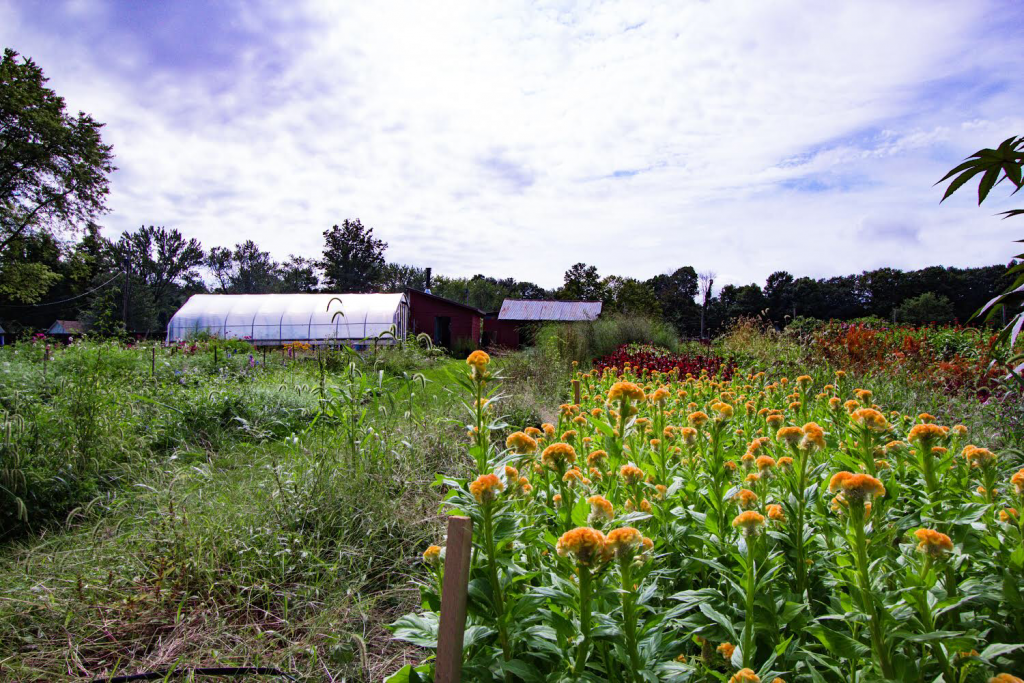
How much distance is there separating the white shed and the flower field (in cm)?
1977

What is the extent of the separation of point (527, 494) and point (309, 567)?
154 centimetres

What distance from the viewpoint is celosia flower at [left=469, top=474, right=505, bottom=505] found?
1096mm

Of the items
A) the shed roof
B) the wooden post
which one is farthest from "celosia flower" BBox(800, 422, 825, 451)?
the shed roof

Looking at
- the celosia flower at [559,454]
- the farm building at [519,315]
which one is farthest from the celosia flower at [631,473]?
the farm building at [519,315]

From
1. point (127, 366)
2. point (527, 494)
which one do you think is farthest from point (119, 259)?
point (527, 494)

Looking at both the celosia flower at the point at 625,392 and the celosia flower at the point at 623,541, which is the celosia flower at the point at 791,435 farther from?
the celosia flower at the point at 623,541

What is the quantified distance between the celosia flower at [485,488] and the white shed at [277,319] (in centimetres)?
1994

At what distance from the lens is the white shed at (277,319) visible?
20844mm

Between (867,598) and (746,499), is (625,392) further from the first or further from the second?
(867,598)

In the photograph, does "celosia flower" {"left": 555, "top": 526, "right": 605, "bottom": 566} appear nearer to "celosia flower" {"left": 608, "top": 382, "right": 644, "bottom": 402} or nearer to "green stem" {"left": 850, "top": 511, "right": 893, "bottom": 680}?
"green stem" {"left": 850, "top": 511, "right": 893, "bottom": 680}

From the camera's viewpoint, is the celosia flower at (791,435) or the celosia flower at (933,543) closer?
the celosia flower at (933,543)

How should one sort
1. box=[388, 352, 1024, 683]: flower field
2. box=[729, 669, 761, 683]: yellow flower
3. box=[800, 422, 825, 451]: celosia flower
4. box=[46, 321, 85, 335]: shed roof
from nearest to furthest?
box=[729, 669, 761, 683]: yellow flower, box=[388, 352, 1024, 683]: flower field, box=[800, 422, 825, 451]: celosia flower, box=[46, 321, 85, 335]: shed roof

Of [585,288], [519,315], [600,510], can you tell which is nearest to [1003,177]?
[600,510]

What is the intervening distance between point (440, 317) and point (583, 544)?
81.8 ft
